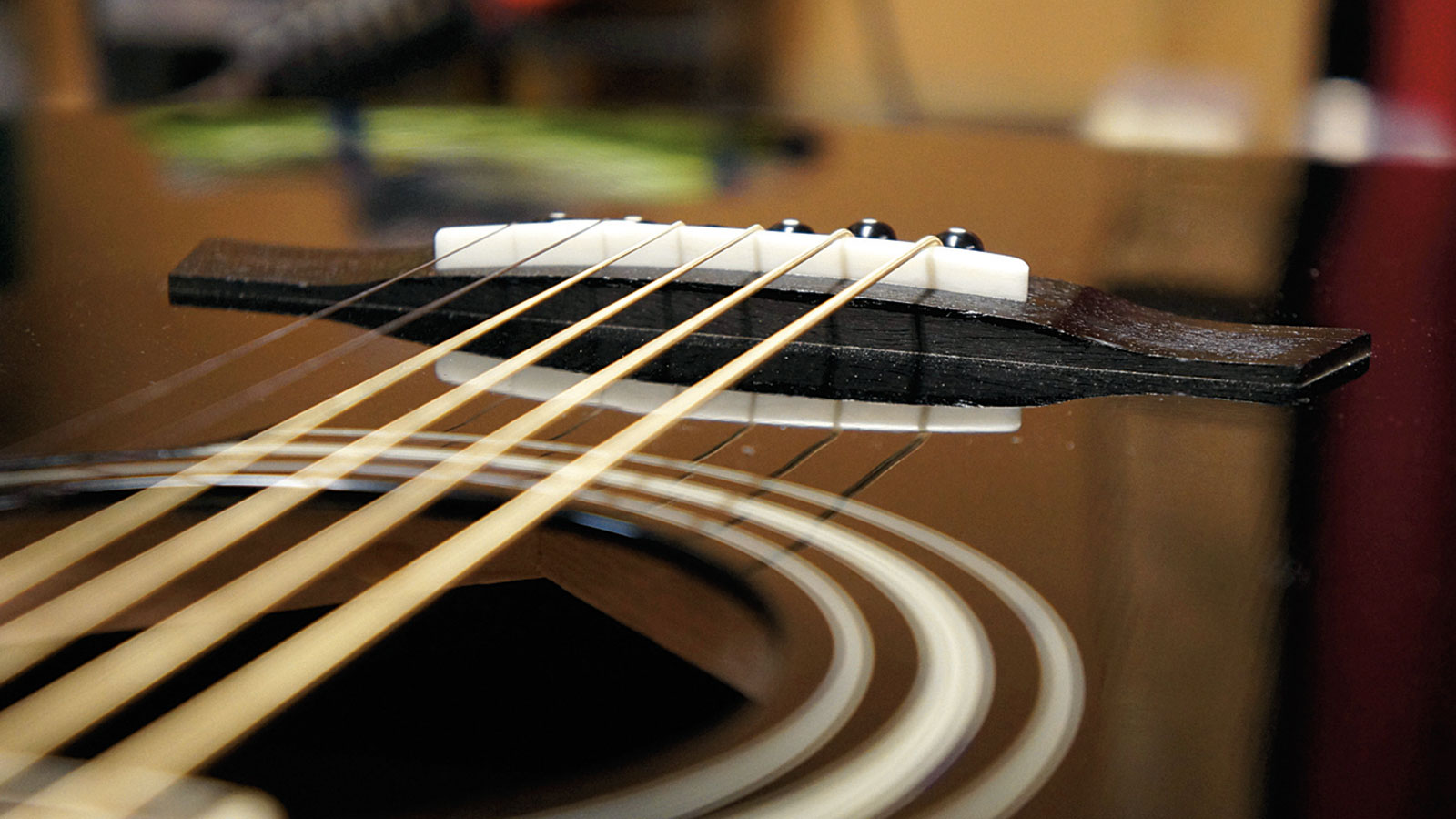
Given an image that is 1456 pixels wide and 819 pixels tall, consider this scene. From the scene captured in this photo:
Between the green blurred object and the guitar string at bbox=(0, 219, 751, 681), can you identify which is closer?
the guitar string at bbox=(0, 219, 751, 681)

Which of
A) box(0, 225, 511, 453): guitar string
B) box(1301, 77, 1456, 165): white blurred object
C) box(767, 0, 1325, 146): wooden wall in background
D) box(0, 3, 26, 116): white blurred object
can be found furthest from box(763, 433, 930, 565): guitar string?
box(0, 3, 26, 116): white blurred object

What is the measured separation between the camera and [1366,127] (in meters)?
2.55

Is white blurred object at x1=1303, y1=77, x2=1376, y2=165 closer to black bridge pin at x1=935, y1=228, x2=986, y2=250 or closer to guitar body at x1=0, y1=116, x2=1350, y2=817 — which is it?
black bridge pin at x1=935, y1=228, x2=986, y2=250

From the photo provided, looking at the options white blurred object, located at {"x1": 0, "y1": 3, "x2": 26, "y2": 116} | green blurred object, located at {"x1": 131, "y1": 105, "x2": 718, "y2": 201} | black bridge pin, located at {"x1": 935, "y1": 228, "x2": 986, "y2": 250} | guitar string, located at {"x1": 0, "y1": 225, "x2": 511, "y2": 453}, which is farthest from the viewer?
white blurred object, located at {"x1": 0, "y1": 3, "x2": 26, "y2": 116}

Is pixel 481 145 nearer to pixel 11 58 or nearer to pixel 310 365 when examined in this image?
pixel 310 365

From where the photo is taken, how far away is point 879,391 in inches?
18.6

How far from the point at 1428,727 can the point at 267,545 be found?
11.2 inches

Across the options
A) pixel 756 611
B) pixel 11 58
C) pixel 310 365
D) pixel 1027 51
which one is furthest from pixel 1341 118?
pixel 11 58

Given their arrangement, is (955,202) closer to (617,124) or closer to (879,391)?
(879,391)

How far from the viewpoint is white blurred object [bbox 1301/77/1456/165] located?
2.41m

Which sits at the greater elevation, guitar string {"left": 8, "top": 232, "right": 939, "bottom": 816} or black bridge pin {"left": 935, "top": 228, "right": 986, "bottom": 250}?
black bridge pin {"left": 935, "top": 228, "right": 986, "bottom": 250}

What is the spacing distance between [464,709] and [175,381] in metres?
0.30

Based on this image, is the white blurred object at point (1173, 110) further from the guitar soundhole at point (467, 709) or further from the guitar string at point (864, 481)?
the guitar soundhole at point (467, 709)

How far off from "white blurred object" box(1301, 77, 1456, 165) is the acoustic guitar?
2.14 meters
